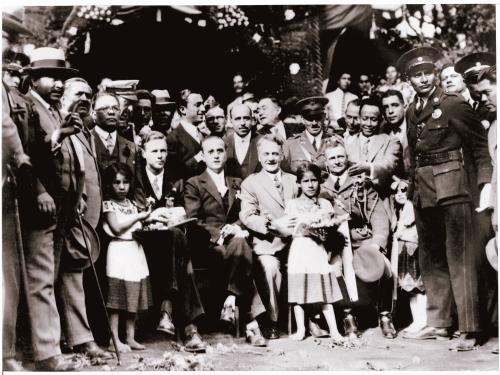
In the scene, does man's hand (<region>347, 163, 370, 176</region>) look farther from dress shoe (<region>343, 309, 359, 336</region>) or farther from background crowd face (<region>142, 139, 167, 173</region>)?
background crowd face (<region>142, 139, 167, 173</region>)

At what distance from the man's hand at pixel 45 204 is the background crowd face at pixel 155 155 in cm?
81

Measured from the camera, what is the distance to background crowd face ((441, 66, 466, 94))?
5.94m

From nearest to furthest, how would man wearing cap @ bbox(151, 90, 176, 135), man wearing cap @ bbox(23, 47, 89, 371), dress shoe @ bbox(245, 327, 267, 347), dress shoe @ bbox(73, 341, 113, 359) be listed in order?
1. man wearing cap @ bbox(23, 47, 89, 371)
2. dress shoe @ bbox(73, 341, 113, 359)
3. dress shoe @ bbox(245, 327, 267, 347)
4. man wearing cap @ bbox(151, 90, 176, 135)

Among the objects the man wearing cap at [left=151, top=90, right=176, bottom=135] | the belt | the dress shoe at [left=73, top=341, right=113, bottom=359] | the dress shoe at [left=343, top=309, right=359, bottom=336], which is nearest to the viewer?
the dress shoe at [left=73, top=341, right=113, bottom=359]

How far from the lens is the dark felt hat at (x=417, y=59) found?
595 cm

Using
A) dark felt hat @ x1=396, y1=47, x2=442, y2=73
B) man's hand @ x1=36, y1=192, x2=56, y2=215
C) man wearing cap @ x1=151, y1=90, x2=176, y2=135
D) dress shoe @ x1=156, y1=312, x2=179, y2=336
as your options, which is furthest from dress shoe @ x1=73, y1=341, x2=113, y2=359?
dark felt hat @ x1=396, y1=47, x2=442, y2=73

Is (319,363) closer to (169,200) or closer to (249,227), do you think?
(249,227)

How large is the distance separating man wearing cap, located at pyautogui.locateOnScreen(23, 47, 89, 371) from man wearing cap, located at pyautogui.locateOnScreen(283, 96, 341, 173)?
1.64 m

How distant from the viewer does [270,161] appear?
585 cm

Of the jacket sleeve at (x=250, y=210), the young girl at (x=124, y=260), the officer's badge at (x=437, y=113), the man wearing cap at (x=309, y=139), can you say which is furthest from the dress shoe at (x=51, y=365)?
the officer's badge at (x=437, y=113)

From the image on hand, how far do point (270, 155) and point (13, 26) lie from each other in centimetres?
222

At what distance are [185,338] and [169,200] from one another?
1.06m

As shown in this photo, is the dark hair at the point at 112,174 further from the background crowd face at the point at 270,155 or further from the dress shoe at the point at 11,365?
the dress shoe at the point at 11,365

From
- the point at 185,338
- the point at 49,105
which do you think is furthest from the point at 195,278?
the point at 49,105
